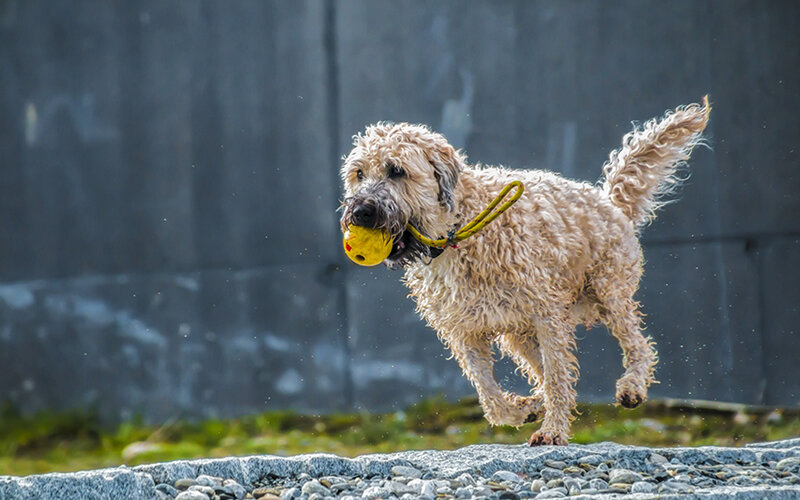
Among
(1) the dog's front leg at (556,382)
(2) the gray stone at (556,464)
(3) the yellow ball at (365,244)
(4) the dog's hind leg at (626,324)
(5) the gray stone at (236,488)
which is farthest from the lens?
(4) the dog's hind leg at (626,324)

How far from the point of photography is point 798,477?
13.3 feet

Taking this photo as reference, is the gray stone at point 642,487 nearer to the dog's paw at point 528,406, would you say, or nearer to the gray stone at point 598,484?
the gray stone at point 598,484

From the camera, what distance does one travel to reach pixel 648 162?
17.3 ft

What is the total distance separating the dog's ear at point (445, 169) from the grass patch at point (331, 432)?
6.35 feet

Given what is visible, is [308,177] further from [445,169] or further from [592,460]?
[592,460]

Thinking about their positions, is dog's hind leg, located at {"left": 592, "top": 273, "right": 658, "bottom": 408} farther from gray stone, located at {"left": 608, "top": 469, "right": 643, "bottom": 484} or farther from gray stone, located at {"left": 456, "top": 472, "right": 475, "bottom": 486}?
gray stone, located at {"left": 456, "top": 472, "right": 475, "bottom": 486}

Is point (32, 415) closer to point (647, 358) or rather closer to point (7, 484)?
point (7, 484)

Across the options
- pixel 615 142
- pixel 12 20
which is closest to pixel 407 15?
pixel 615 142

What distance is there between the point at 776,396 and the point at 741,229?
3.59 ft

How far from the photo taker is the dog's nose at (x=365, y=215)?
3.83m

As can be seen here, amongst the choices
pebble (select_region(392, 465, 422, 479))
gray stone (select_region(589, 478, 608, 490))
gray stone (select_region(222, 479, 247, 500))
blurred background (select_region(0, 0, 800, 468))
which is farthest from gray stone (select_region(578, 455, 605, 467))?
gray stone (select_region(222, 479, 247, 500))

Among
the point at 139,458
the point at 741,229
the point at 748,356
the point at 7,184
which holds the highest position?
the point at 7,184

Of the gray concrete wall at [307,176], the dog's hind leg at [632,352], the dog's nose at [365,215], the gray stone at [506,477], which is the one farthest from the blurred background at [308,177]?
the dog's nose at [365,215]

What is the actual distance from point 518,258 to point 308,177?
96.9 inches
